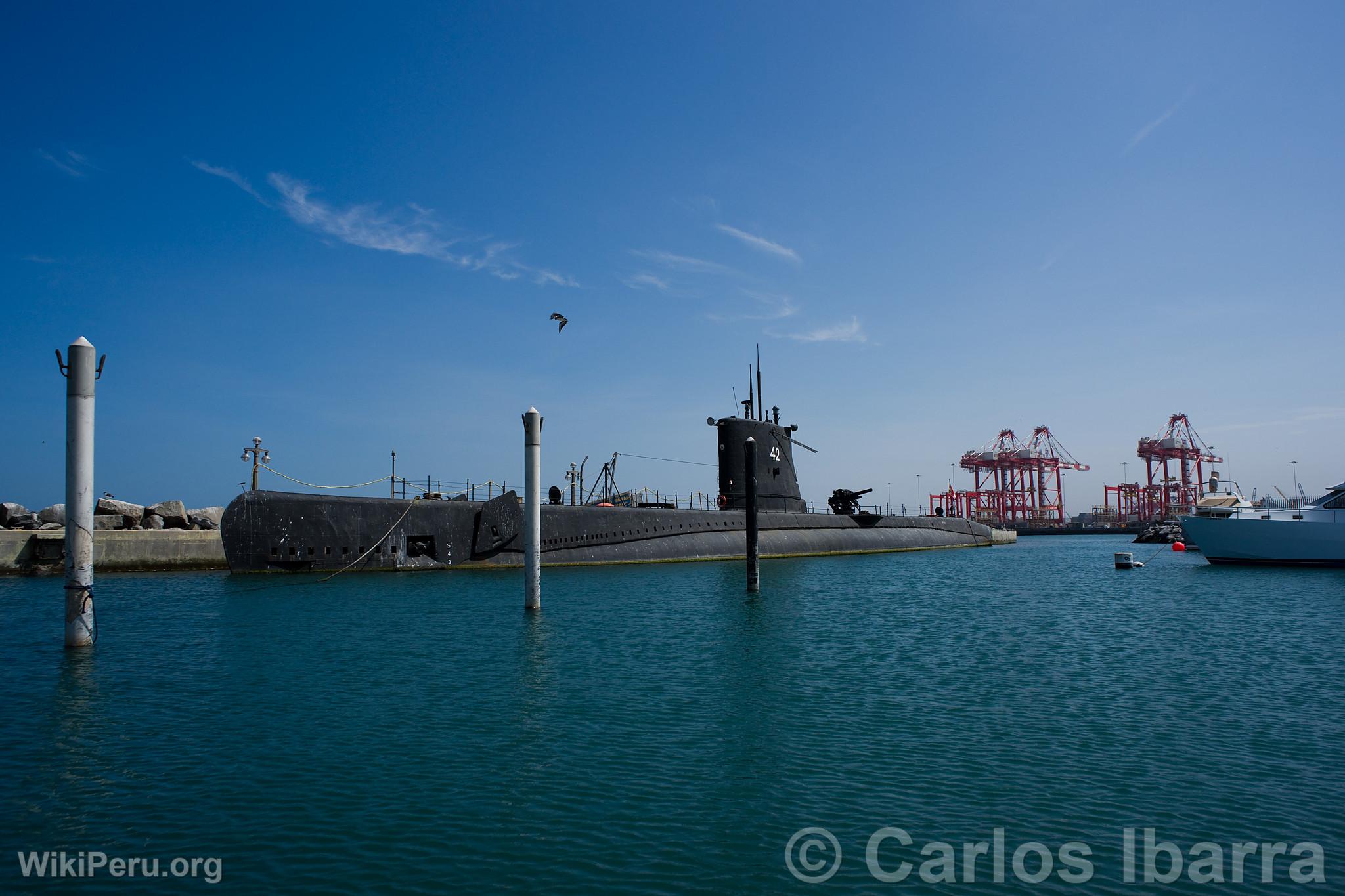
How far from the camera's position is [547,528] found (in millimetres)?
25031

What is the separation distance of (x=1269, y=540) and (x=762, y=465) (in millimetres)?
18221

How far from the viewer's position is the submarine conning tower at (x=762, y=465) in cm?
2881

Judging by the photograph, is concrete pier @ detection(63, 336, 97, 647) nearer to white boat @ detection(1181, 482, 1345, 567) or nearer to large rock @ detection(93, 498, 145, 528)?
large rock @ detection(93, 498, 145, 528)

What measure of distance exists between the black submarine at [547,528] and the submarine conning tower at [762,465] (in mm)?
48

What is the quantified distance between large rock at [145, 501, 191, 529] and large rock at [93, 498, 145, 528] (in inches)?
51.4

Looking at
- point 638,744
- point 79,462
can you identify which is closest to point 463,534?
point 79,462

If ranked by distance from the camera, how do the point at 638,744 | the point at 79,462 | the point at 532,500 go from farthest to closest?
1. the point at 532,500
2. the point at 79,462
3. the point at 638,744

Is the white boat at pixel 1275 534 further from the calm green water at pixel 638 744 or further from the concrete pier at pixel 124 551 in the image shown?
the concrete pier at pixel 124 551

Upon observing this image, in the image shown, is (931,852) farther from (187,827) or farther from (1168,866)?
(187,827)

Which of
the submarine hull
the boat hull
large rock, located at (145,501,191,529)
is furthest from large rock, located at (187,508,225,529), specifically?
the boat hull

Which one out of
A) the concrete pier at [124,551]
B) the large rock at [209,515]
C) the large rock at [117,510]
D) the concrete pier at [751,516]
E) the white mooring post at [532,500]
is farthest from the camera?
Answer: the large rock at [209,515]

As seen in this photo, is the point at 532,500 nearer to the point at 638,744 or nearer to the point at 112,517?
the point at 638,744

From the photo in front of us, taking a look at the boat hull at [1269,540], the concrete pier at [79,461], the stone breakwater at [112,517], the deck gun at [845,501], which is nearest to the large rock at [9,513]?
the stone breakwater at [112,517]

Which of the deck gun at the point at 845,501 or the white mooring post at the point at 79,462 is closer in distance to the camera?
the white mooring post at the point at 79,462
